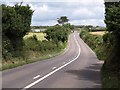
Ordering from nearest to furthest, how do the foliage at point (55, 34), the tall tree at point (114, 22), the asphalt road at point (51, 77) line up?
the asphalt road at point (51, 77) < the tall tree at point (114, 22) < the foliage at point (55, 34)

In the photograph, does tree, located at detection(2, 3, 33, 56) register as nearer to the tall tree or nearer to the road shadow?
the road shadow

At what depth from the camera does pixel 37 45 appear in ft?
189

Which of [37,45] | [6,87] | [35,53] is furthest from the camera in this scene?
[37,45]

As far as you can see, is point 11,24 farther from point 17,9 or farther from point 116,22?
point 116,22

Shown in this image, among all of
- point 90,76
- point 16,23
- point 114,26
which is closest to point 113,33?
point 114,26

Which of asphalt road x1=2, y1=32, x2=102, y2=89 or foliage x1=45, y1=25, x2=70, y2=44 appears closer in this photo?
asphalt road x1=2, y1=32, x2=102, y2=89

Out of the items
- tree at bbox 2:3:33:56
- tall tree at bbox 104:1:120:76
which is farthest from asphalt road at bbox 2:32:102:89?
tree at bbox 2:3:33:56

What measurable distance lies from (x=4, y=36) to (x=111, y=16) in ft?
60.3

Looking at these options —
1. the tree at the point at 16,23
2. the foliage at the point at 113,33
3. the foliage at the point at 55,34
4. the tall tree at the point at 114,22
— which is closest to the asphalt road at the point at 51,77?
the foliage at the point at 113,33

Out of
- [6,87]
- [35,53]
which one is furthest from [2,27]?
[6,87]

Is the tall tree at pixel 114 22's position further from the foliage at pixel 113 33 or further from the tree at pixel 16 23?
the tree at pixel 16 23

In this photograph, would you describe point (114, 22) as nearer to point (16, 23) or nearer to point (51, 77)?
point (51, 77)

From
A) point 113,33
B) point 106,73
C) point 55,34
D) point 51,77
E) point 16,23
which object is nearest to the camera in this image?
point 51,77

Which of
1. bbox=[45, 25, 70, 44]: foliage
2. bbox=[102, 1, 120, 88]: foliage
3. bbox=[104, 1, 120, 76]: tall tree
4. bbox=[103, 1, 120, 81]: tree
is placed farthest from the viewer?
bbox=[45, 25, 70, 44]: foliage
